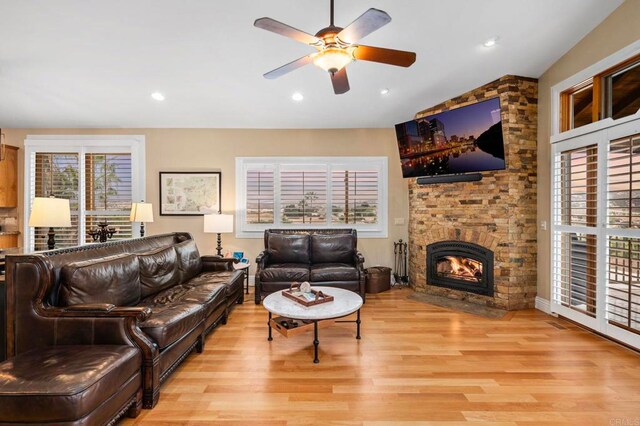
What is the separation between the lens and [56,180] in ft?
16.2

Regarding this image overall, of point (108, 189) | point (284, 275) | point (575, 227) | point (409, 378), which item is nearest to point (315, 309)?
point (409, 378)

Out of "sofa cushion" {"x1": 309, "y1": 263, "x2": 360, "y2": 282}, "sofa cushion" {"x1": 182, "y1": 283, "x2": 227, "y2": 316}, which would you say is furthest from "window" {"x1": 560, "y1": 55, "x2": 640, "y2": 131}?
"sofa cushion" {"x1": 182, "y1": 283, "x2": 227, "y2": 316}

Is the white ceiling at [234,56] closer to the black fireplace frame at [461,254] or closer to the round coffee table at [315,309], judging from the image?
the black fireplace frame at [461,254]

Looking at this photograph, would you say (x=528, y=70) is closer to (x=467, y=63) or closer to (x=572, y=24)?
(x=572, y=24)

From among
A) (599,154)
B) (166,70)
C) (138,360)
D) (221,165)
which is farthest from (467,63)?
(138,360)

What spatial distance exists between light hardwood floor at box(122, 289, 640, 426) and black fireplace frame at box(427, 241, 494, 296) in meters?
0.76

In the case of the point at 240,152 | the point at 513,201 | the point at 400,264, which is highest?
the point at 240,152

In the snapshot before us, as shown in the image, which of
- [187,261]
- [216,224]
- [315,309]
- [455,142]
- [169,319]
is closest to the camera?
[169,319]

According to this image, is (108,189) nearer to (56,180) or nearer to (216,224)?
(56,180)

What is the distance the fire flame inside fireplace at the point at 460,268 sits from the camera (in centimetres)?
410

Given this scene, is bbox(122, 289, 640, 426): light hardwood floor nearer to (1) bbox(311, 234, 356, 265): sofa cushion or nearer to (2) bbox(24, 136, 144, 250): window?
(1) bbox(311, 234, 356, 265): sofa cushion

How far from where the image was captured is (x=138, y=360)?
1.92m

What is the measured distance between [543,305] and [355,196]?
308 centimetres

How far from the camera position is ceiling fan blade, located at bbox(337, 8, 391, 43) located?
171cm
